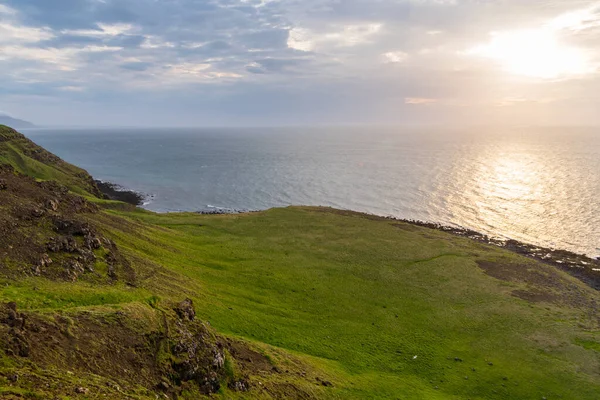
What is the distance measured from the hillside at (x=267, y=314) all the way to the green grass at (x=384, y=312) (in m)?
0.28

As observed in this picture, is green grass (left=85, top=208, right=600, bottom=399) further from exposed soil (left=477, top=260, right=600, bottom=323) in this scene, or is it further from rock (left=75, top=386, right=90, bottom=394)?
rock (left=75, top=386, right=90, bottom=394)

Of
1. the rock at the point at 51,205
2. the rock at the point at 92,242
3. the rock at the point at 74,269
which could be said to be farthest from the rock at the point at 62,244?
the rock at the point at 51,205

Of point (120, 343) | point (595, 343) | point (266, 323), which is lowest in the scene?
point (595, 343)

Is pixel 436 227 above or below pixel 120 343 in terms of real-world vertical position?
below

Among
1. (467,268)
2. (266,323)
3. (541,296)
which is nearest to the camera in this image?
(266,323)

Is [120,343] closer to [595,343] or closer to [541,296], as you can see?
[595,343]

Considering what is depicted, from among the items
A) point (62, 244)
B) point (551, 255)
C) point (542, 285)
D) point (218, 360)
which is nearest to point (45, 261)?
point (62, 244)

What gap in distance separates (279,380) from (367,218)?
293ft

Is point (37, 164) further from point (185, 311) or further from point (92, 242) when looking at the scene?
point (185, 311)

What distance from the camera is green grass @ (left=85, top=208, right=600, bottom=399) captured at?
4072 cm

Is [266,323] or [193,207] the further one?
[193,207]

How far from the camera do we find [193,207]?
150625 millimetres

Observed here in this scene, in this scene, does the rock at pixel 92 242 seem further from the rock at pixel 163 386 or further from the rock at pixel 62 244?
the rock at pixel 163 386

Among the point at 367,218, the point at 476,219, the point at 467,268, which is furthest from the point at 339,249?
the point at 476,219
